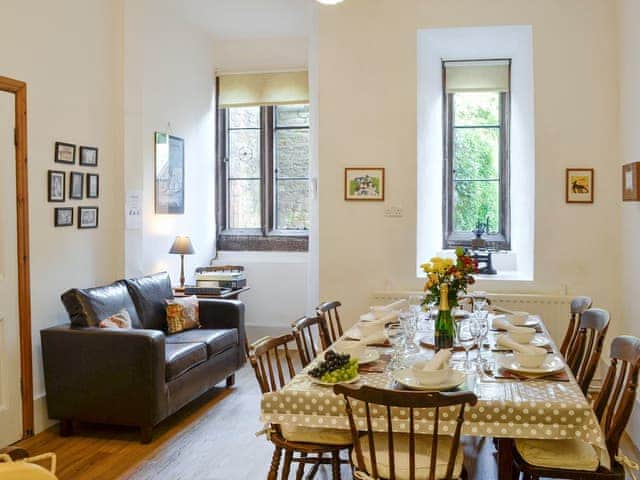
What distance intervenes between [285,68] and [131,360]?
3.85 meters

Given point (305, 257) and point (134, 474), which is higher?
point (305, 257)

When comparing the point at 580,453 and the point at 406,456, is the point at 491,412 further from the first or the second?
the point at 580,453

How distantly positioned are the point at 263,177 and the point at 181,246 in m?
1.51

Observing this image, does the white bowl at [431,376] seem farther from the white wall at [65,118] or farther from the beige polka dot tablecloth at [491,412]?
the white wall at [65,118]

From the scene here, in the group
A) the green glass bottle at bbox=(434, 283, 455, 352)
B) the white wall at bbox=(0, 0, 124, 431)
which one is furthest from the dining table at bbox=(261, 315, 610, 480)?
the white wall at bbox=(0, 0, 124, 431)

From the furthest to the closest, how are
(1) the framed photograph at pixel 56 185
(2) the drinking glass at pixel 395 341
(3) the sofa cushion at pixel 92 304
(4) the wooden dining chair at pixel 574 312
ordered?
(1) the framed photograph at pixel 56 185 → (3) the sofa cushion at pixel 92 304 → (4) the wooden dining chair at pixel 574 312 → (2) the drinking glass at pixel 395 341

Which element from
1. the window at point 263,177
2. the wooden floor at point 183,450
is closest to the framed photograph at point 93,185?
the wooden floor at point 183,450

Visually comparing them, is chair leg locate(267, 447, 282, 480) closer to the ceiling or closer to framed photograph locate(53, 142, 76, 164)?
framed photograph locate(53, 142, 76, 164)

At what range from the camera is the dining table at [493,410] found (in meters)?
2.24

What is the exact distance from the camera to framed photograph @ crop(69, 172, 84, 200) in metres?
4.50

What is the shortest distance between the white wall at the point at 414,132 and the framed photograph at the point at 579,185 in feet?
0.17

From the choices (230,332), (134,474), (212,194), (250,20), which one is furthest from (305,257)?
(134,474)

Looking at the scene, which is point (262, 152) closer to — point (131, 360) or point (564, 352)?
point (131, 360)

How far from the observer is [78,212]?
4582 millimetres
